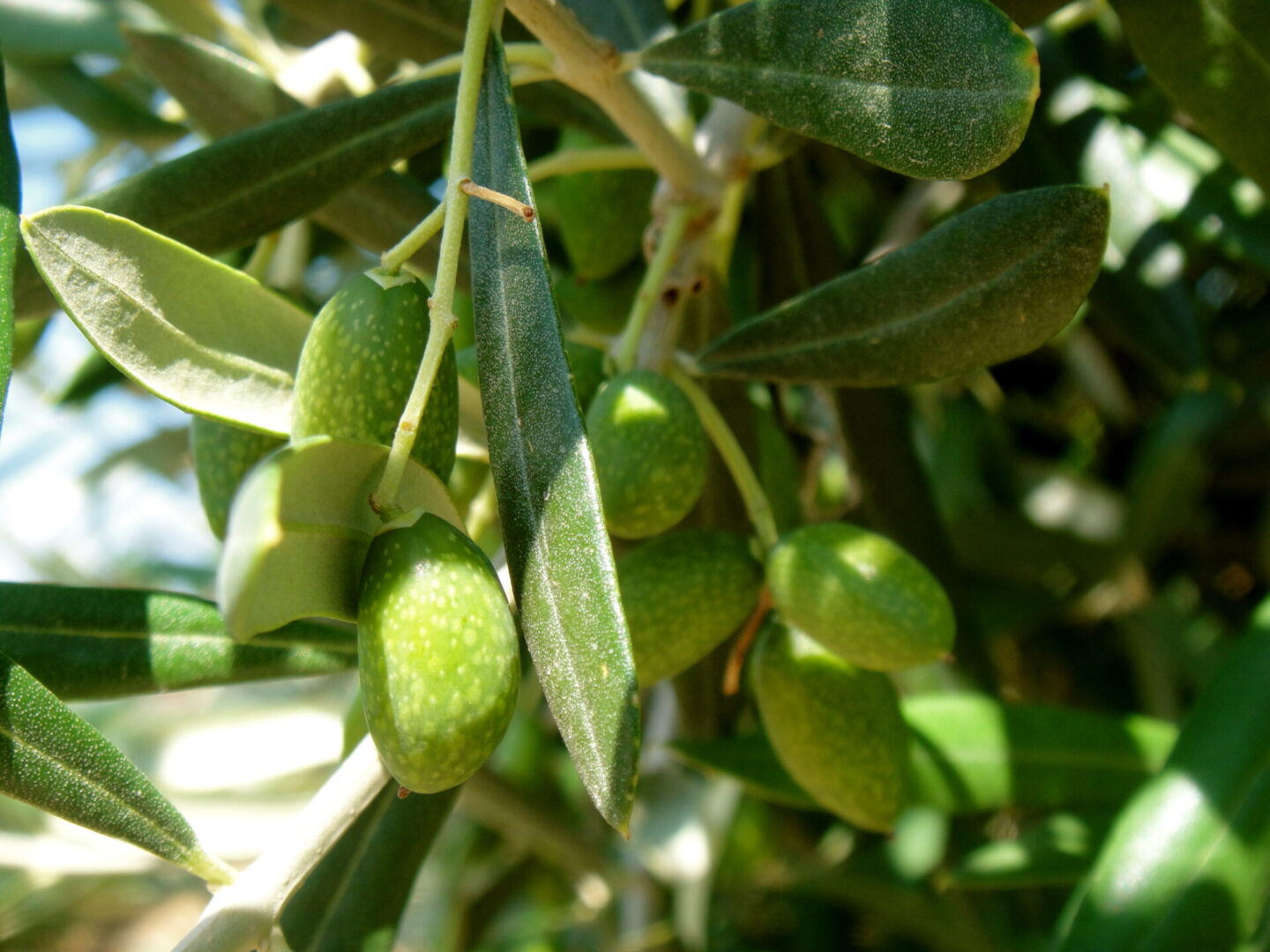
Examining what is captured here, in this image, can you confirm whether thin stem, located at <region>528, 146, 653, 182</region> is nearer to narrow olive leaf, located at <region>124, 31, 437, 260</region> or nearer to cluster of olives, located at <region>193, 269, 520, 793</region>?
narrow olive leaf, located at <region>124, 31, 437, 260</region>

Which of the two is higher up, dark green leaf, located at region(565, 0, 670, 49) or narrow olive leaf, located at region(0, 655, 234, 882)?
dark green leaf, located at region(565, 0, 670, 49)

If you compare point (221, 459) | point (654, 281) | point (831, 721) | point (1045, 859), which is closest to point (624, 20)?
point (654, 281)

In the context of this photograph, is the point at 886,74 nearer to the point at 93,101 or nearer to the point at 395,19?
the point at 395,19

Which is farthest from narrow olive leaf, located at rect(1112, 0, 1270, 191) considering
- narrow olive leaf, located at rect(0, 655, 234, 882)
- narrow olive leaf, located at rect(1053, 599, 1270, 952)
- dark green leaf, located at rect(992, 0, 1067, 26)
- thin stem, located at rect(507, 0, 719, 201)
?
narrow olive leaf, located at rect(0, 655, 234, 882)

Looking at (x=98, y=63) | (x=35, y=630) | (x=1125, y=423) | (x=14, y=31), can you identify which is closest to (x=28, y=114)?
(x=98, y=63)

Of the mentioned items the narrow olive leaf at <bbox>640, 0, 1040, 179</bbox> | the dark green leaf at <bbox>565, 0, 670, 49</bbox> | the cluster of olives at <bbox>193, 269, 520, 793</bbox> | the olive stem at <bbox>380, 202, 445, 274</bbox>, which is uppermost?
A: the narrow olive leaf at <bbox>640, 0, 1040, 179</bbox>

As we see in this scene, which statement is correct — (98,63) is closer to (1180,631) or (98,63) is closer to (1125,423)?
(1125,423)

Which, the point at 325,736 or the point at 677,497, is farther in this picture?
the point at 325,736

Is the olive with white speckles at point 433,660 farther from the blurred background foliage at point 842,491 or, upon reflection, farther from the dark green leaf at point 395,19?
the dark green leaf at point 395,19
